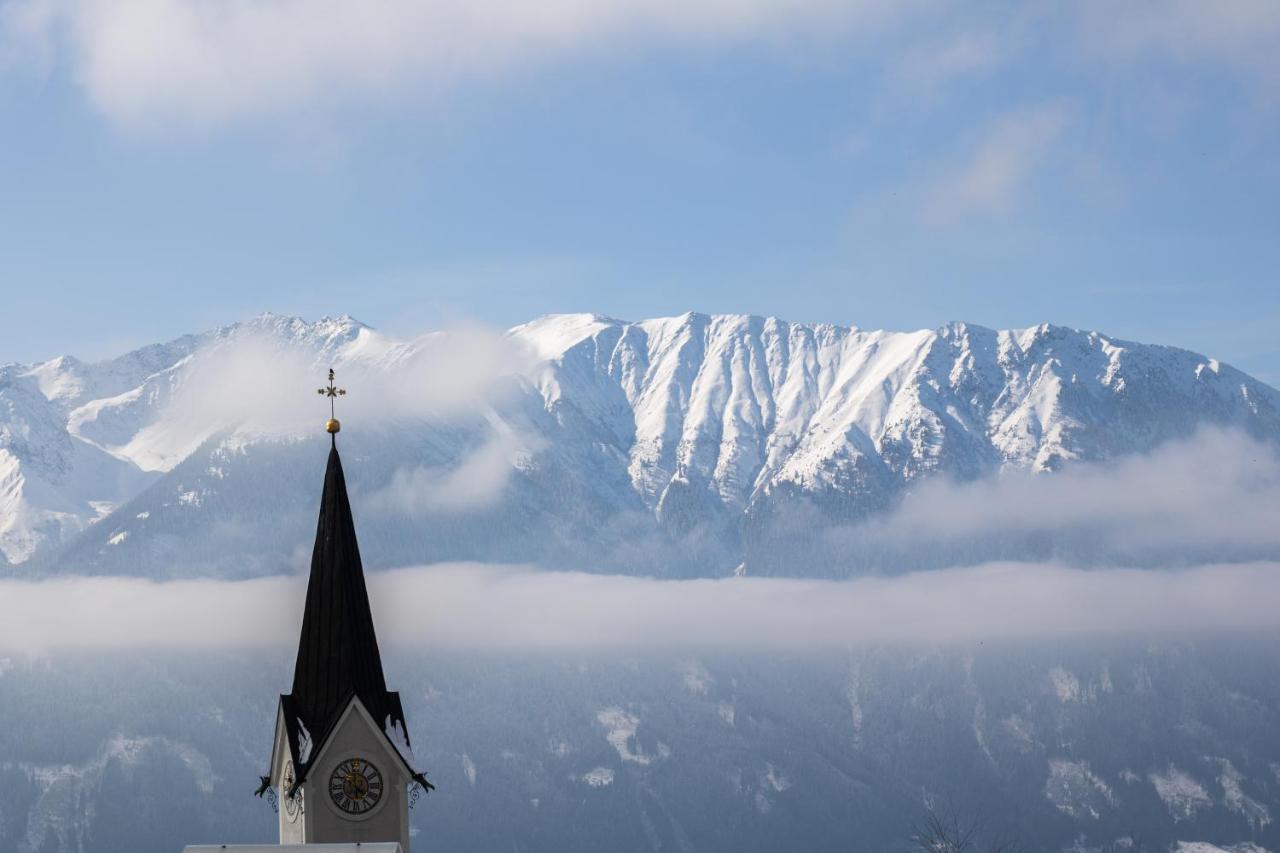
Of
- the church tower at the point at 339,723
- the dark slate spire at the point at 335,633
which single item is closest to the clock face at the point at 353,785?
the church tower at the point at 339,723

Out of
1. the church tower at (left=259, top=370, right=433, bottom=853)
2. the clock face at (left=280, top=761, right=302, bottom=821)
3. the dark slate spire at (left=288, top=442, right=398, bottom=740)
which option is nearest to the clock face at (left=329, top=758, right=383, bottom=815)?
the church tower at (left=259, top=370, right=433, bottom=853)

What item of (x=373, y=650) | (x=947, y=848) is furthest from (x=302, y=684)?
(x=947, y=848)

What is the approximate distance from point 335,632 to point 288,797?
6406 millimetres

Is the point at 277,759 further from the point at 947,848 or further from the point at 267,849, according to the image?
the point at 947,848

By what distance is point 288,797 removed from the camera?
8131 cm

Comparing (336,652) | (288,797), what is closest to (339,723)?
(336,652)

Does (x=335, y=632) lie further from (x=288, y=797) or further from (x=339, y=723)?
(x=288, y=797)

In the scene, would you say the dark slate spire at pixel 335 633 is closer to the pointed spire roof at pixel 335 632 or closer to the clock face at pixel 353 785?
the pointed spire roof at pixel 335 632

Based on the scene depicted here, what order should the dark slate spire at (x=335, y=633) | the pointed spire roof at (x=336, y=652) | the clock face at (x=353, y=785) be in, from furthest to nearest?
the dark slate spire at (x=335, y=633) < the pointed spire roof at (x=336, y=652) < the clock face at (x=353, y=785)

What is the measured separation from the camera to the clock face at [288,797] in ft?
262

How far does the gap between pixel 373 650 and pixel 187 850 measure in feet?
32.5

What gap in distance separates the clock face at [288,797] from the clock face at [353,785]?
1.25m

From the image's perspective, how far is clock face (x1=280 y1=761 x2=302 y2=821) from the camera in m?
79.8

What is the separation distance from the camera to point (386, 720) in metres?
80.4
